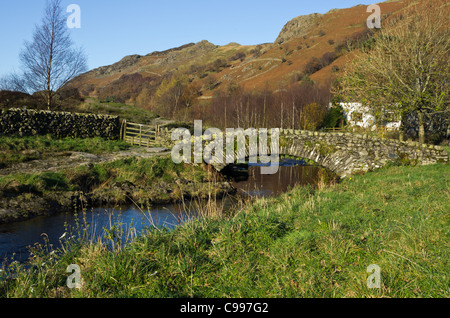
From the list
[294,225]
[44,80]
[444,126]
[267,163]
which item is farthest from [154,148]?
[444,126]

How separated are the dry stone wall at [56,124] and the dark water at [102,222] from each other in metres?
12.2

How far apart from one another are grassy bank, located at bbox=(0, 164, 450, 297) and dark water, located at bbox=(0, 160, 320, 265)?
3.64 feet

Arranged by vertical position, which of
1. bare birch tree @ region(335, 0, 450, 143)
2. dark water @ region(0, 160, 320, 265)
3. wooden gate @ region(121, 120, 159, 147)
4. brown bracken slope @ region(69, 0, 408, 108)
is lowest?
dark water @ region(0, 160, 320, 265)

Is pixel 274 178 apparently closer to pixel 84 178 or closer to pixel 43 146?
pixel 84 178

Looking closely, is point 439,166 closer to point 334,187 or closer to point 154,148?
point 334,187

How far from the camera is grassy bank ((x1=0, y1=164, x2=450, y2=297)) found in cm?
484

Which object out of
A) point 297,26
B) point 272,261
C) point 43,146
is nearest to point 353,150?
point 272,261

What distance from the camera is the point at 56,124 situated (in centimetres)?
2680

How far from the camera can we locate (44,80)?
2970cm

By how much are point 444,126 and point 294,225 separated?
25.9 meters

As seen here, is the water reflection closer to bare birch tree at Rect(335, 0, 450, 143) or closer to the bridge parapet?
the bridge parapet

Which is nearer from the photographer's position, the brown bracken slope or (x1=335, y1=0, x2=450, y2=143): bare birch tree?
(x1=335, y1=0, x2=450, y2=143): bare birch tree

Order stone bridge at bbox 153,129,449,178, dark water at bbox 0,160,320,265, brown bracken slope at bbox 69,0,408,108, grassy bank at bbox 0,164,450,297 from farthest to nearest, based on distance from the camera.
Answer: brown bracken slope at bbox 69,0,408,108, stone bridge at bbox 153,129,449,178, dark water at bbox 0,160,320,265, grassy bank at bbox 0,164,450,297

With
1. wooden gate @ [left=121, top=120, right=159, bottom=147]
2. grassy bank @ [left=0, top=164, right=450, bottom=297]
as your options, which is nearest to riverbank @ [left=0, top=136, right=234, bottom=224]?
wooden gate @ [left=121, top=120, right=159, bottom=147]
